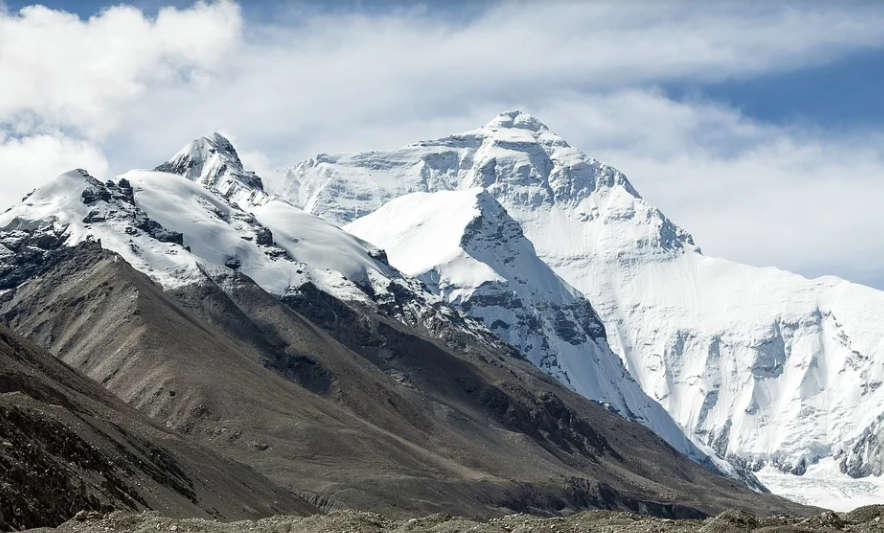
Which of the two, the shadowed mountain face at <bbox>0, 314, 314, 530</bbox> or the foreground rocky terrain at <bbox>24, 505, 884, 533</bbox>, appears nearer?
the foreground rocky terrain at <bbox>24, 505, 884, 533</bbox>

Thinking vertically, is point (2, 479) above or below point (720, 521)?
below

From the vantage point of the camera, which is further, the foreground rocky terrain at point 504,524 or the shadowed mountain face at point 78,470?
the shadowed mountain face at point 78,470

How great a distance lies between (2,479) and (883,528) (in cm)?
6470

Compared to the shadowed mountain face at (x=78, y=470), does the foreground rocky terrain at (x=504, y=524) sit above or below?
above

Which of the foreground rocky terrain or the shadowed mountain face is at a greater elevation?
the foreground rocky terrain

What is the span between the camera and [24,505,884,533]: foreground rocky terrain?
267 feet

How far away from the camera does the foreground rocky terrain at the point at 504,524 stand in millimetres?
81375

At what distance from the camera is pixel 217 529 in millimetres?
92000

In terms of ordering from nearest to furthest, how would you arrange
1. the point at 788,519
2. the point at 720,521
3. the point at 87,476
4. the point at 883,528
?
the point at 883,528 → the point at 720,521 → the point at 788,519 → the point at 87,476

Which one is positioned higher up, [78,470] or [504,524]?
[504,524]

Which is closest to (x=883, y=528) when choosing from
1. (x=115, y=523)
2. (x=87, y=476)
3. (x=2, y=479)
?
(x=115, y=523)

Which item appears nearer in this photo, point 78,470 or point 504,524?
point 504,524

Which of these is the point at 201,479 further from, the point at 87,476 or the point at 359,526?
the point at 359,526

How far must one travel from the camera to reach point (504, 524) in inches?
3531
